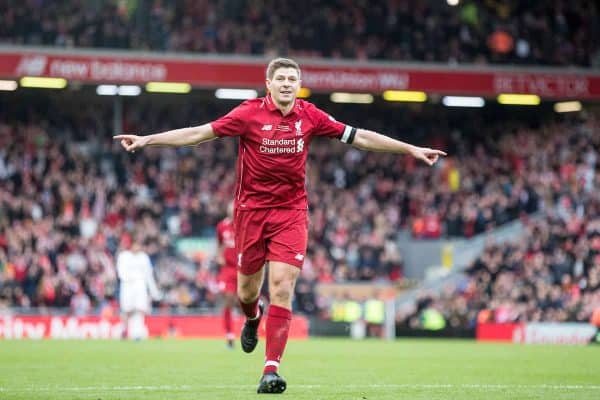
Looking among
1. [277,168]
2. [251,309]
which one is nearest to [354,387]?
[251,309]

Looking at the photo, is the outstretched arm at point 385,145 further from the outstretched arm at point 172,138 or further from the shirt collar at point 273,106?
the outstretched arm at point 172,138

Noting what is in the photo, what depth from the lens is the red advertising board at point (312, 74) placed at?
34688mm

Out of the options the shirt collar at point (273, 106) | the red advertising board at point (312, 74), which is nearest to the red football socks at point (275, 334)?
the shirt collar at point (273, 106)

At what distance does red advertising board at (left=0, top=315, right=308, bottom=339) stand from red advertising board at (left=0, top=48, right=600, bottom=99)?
31.4ft

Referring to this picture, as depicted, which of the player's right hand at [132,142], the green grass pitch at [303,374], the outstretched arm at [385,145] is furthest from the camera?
the outstretched arm at [385,145]

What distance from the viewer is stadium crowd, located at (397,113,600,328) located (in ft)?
97.2

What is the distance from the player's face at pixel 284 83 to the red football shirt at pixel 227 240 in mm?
9861

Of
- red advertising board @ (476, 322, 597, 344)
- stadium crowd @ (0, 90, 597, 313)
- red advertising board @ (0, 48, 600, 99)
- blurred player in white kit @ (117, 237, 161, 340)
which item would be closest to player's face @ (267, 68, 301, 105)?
blurred player in white kit @ (117, 237, 161, 340)

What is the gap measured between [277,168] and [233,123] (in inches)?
21.0

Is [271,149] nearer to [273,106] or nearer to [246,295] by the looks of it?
[273,106]

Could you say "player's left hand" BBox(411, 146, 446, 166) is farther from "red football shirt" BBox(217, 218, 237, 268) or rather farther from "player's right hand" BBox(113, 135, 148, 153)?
"red football shirt" BBox(217, 218, 237, 268)

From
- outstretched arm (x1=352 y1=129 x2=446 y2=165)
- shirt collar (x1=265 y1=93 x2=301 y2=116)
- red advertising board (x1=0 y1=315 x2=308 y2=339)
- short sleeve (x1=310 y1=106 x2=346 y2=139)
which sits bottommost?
red advertising board (x1=0 y1=315 x2=308 y2=339)

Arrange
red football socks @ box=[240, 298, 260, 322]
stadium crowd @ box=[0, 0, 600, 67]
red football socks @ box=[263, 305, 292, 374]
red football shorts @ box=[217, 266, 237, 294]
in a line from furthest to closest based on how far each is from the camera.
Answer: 1. stadium crowd @ box=[0, 0, 600, 67]
2. red football shorts @ box=[217, 266, 237, 294]
3. red football socks @ box=[240, 298, 260, 322]
4. red football socks @ box=[263, 305, 292, 374]

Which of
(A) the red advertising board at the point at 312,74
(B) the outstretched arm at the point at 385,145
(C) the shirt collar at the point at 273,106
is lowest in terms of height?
A: (B) the outstretched arm at the point at 385,145
